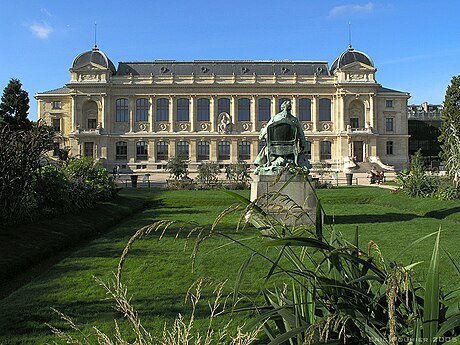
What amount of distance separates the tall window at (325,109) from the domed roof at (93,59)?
2995 cm

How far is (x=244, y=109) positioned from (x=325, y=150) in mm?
12631

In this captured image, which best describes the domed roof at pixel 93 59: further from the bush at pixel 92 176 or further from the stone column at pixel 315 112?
the bush at pixel 92 176

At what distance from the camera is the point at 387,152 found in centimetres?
6419

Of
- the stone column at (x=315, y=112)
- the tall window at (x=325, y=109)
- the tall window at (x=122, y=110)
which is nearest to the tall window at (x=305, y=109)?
the stone column at (x=315, y=112)

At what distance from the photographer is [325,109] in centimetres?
6288

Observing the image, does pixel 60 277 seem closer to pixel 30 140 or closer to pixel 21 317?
pixel 21 317

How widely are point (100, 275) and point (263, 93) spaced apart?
56.2m

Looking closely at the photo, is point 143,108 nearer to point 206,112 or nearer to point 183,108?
point 183,108

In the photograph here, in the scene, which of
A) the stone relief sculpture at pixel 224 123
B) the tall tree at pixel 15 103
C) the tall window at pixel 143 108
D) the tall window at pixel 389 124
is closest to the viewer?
the tall tree at pixel 15 103

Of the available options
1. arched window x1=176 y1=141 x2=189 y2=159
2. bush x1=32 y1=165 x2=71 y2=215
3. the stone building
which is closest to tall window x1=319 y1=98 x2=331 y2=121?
the stone building

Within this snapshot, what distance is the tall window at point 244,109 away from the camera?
62375mm

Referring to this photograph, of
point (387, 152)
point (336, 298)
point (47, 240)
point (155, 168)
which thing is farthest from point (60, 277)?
point (387, 152)

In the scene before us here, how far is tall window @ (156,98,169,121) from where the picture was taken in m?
61.9

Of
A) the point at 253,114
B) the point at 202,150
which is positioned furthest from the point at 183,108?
the point at 253,114
